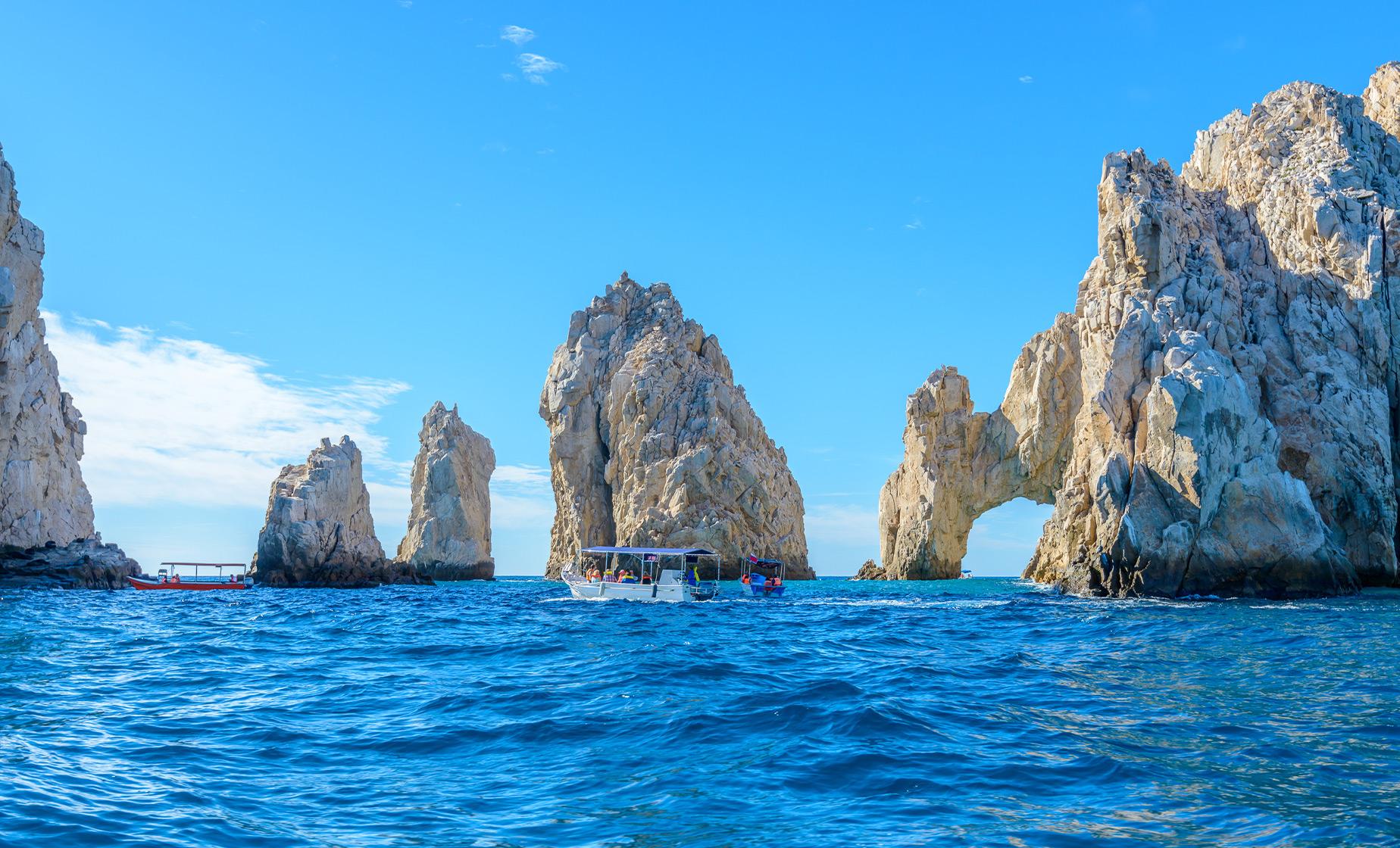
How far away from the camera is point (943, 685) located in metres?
18.6

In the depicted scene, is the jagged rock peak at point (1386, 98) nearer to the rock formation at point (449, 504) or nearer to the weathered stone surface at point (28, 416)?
the weathered stone surface at point (28, 416)

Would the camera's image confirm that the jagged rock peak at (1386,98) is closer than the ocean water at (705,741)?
No

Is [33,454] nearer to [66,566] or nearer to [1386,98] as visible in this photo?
[66,566]

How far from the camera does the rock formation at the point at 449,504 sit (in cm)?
11362

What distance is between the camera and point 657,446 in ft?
331

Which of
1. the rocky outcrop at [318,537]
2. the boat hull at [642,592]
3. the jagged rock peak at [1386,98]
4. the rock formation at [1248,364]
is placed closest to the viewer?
the rock formation at [1248,364]

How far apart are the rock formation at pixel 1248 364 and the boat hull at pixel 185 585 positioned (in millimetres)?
62194

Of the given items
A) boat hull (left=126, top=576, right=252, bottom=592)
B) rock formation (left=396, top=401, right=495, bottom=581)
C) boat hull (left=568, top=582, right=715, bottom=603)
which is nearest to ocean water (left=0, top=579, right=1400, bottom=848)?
boat hull (left=568, top=582, right=715, bottom=603)

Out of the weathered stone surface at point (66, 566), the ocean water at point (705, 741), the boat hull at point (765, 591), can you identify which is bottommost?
the boat hull at point (765, 591)

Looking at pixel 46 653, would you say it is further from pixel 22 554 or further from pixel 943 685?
pixel 22 554

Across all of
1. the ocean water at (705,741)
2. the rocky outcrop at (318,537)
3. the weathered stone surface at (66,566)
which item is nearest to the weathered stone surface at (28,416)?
the weathered stone surface at (66,566)

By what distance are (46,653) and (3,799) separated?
16.2m

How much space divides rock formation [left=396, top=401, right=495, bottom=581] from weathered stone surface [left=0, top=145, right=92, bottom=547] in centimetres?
4177

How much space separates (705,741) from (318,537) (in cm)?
7589
